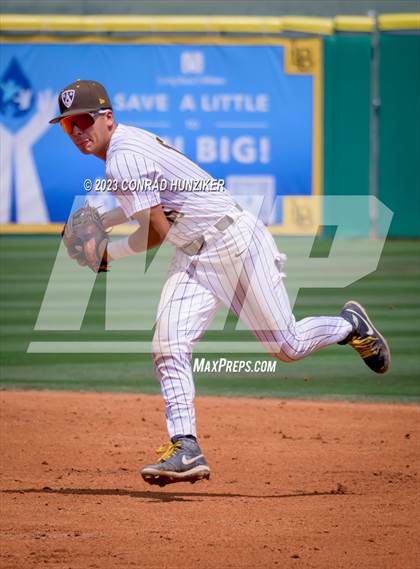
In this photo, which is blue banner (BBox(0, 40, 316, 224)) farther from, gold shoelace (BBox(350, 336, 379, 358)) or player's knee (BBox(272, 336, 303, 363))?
player's knee (BBox(272, 336, 303, 363))

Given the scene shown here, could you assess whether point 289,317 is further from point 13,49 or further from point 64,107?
point 13,49

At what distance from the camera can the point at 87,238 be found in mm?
5949

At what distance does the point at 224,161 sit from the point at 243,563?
41.6ft

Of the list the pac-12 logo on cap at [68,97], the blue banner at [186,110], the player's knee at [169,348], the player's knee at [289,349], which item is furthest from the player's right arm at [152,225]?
the blue banner at [186,110]

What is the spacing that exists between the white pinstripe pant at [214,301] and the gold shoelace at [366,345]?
2.03ft

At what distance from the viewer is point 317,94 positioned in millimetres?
17219

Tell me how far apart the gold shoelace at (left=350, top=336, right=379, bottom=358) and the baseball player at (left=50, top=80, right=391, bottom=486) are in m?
0.59

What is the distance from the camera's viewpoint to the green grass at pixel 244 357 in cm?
920

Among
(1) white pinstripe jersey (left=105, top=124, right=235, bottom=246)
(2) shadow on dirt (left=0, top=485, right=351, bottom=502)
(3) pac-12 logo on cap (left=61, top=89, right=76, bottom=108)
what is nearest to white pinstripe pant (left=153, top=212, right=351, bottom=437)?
(1) white pinstripe jersey (left=105, top=124, right=235, bottom=246)

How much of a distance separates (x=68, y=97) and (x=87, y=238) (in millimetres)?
718

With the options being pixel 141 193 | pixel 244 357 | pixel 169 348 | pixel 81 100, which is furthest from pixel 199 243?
pixel 244 357

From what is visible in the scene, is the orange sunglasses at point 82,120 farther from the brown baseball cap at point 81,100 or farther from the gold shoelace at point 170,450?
the gold shoelace at point 170,450

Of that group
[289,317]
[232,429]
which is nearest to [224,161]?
[232,429]

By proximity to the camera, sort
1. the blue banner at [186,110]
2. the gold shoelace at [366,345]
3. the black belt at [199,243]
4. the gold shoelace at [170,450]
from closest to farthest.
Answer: the gold shoelace at [170,450], the black belt at [199,243], the gold shoelace at [366,345], the blue banner at [186,110]
